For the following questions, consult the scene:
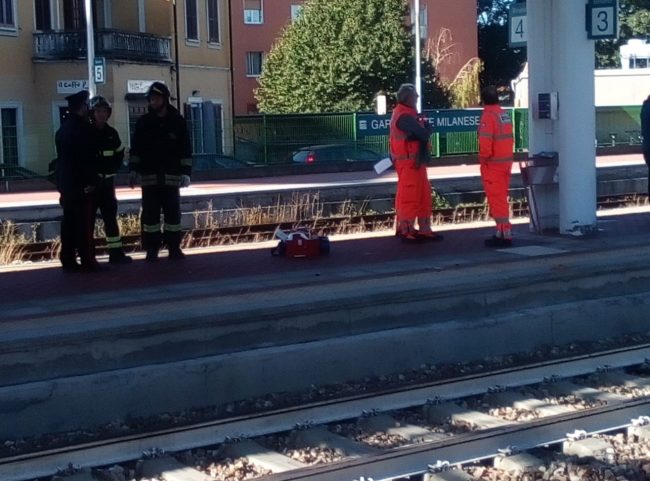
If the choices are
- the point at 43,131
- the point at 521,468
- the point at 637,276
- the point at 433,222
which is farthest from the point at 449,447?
the point at 43,131

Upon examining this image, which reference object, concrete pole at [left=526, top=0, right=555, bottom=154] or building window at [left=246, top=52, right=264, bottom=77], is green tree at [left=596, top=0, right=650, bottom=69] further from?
concrete pole at [left=526, top=0, right=555, bottom=154]

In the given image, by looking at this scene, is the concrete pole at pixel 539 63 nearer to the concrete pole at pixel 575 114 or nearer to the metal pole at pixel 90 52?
the concrete pole at pixel 575 114

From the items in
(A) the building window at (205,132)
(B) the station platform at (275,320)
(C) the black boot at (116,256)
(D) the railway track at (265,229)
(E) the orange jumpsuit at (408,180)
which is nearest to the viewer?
(B) the station platform at (275,320)

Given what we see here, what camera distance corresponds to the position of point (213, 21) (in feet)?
148

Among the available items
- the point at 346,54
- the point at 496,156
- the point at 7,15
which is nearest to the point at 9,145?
the point at 7,15

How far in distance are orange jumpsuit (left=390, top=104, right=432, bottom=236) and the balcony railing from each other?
26.3m

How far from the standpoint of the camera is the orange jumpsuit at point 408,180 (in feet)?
43.1

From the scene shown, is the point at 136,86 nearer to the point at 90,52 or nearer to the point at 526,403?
the point at 90,52

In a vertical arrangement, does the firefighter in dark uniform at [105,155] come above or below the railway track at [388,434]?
above

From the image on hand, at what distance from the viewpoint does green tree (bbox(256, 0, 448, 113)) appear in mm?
51938

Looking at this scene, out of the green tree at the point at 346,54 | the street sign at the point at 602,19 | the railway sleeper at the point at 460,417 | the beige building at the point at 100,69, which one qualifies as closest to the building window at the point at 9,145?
the beige building at the point at 100,69

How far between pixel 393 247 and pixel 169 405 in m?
5.52

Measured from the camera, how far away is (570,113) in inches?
525

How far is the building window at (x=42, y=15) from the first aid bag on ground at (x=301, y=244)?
27804 millimetres
